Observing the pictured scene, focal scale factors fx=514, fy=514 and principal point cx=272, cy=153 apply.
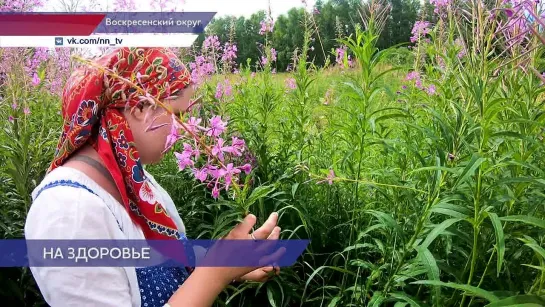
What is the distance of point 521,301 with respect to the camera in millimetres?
1173

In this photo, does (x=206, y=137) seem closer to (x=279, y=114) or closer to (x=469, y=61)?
(x=469, y=61)

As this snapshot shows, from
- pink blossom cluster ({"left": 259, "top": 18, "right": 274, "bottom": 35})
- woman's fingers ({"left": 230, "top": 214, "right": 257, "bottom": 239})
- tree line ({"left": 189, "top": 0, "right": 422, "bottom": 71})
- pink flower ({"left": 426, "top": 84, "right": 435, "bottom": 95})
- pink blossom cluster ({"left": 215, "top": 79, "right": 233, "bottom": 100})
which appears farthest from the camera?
tree line ({"left": 189, "top": 0, "right": 422, "bottom": 71})

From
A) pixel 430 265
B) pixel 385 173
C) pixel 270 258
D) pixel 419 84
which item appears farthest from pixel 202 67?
pixel 430 265

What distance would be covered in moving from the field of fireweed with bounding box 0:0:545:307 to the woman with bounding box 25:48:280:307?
0.45 feet

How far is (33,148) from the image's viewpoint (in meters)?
2.76

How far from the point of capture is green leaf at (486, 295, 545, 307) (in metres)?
1.16

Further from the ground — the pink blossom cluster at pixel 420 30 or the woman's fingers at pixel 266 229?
the pink blossom cluster at pixel 420 30

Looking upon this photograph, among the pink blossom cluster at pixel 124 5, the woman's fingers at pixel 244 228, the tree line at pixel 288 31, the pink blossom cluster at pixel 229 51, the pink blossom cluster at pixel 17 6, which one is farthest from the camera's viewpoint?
the tree line at pixel 288 31

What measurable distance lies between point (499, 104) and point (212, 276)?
949 millimetres

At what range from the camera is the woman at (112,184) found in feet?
4.68

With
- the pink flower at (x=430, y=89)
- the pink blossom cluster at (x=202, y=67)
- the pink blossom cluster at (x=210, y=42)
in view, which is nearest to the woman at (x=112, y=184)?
the pink flower at (x=430, y=89)

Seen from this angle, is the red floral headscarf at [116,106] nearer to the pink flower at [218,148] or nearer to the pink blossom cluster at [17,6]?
the pink flower at [218,148]

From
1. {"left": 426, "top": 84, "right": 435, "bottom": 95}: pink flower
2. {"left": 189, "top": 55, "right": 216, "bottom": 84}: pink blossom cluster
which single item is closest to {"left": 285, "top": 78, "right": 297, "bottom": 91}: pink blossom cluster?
{"left": 189, "top": 55, "right": 216, "bottom": 84}: pink blossom cluster

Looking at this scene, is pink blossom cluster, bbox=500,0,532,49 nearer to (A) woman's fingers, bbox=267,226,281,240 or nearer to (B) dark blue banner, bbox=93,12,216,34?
(A) woman's fingers, bbox=267,226,281,240
